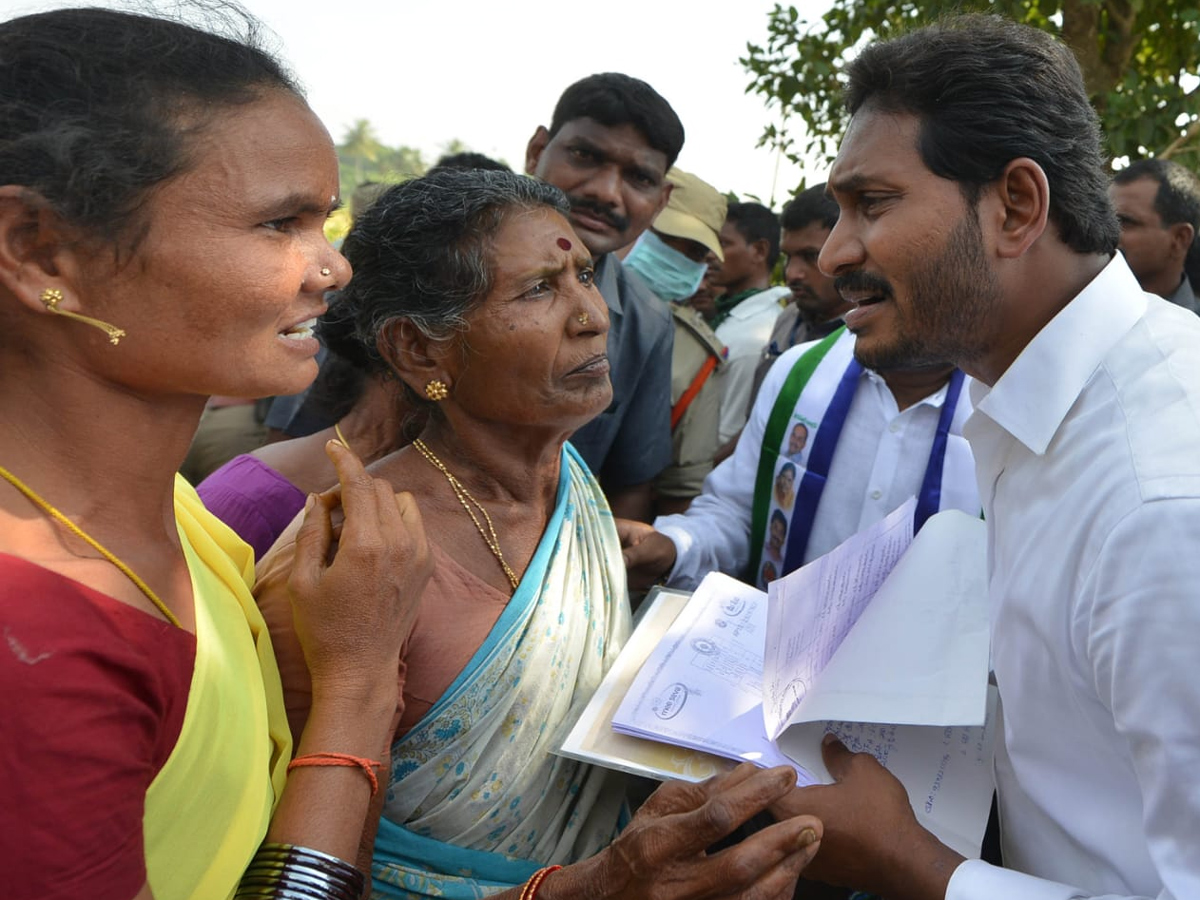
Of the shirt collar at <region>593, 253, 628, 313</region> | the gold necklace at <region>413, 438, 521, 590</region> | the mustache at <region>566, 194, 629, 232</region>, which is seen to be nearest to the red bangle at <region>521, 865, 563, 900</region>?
the gold necklace at <region>413, 438, 521, 590</region>

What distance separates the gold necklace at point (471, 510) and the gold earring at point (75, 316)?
1.02m

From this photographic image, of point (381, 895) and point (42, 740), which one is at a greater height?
point (42, 740)

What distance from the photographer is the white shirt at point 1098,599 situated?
130cm

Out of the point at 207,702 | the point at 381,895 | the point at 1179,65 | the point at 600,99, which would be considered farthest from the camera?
the point at 1179,65

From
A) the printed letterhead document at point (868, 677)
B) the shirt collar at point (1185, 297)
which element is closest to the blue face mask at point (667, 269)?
the shirt collar at point (1185, 297)

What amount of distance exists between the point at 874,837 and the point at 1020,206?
3.94ft

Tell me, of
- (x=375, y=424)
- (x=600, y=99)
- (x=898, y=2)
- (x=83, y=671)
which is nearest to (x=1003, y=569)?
(x=83, y=671)

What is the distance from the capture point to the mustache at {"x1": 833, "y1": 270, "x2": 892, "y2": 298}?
1.95m

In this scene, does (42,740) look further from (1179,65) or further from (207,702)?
(1179,65)

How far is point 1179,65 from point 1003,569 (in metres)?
7.30

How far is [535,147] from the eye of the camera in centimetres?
390

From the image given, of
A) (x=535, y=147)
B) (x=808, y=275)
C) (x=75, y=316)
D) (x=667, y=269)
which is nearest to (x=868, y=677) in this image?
(x=75, y=316)

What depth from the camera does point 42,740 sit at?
3.25ft

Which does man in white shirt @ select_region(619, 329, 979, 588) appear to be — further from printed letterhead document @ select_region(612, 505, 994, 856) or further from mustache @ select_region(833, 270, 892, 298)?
mustache @ select_region(833, 270, 892, 298)
